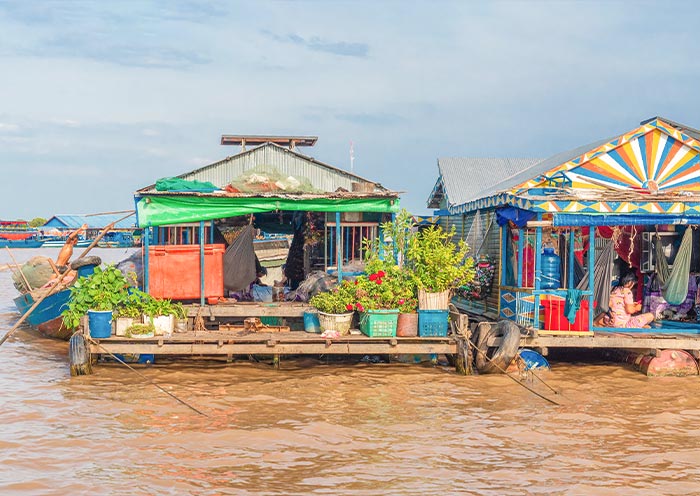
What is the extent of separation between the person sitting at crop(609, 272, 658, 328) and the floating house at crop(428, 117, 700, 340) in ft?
0.20

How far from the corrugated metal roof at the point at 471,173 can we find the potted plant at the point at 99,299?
10.8m

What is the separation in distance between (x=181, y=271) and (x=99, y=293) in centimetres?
204

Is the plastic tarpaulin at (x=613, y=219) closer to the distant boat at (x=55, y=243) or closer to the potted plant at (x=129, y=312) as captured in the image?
the potted plant at (x=129, y=312)

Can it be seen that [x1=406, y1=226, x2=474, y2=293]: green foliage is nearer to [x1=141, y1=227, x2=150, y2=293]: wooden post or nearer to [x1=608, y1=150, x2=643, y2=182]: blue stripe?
[x1=608, y1=150, x2=643, y2=182]: blue stripe

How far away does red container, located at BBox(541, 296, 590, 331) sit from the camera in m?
13.9

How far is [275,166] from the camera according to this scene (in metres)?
30.5

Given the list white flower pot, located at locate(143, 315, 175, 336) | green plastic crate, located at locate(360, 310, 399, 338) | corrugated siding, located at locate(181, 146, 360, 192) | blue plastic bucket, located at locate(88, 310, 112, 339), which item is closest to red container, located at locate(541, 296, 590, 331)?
green plastic crate, located at locate(360, 310, 399, 338)

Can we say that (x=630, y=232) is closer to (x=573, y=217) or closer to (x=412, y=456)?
(x=573, y=217)

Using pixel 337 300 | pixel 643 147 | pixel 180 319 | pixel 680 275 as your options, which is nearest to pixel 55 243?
pixel 180 319

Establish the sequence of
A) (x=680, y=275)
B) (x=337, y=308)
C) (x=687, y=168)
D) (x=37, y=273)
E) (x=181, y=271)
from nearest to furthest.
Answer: (x=337, y=308), (x=181, y=271), (x=680, y=275), (x=687, y=168), (x=37, y=273)

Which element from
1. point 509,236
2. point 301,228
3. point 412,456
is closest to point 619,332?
point 509,236

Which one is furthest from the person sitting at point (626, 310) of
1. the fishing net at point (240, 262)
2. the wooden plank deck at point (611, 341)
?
the fishing net at point (240, 262)

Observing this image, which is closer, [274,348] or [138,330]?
[138,330]

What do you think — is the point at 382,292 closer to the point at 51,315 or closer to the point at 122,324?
the point at 122,324
